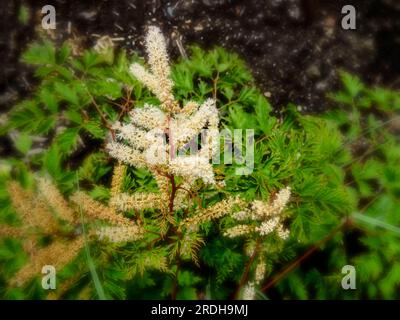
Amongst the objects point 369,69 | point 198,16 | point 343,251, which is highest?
point 198,16

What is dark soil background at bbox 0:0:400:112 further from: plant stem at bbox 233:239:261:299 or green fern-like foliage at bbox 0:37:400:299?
plant stem at bbox 233:239:261:299

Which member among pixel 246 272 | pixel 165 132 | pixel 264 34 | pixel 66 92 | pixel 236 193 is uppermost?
pixel 264 34

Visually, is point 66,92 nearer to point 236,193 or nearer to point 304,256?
point 236,193

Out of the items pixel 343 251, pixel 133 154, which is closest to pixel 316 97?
pixel 343 251

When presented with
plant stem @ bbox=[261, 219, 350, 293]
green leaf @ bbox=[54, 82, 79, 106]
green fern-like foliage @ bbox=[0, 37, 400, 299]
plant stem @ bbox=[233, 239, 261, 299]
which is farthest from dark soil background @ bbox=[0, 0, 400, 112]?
plant stem @ bbox=[233, 239, 261, 299]

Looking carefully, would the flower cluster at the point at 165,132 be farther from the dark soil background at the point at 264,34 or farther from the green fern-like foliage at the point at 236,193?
the dark soil background at the point at 264,34

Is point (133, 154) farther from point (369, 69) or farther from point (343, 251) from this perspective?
point (369, 69)

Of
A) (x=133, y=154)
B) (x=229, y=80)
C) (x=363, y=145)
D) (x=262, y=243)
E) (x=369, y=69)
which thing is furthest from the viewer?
(x=369, y=69)

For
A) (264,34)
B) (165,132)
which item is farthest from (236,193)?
(264,34)

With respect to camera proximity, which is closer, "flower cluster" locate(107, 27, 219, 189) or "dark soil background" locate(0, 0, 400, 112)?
"flower cluster" locate(107, 27, 219, 189)
